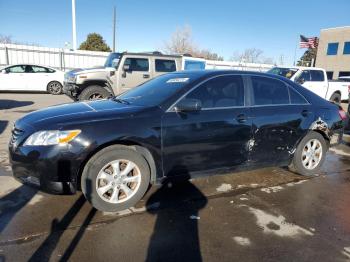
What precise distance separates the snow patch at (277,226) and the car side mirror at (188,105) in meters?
1.43

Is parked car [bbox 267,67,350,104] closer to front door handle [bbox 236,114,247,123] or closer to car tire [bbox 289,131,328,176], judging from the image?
car tire [bbox 289,131,328,176]

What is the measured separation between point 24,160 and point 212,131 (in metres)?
2.19

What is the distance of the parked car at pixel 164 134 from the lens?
361 cm

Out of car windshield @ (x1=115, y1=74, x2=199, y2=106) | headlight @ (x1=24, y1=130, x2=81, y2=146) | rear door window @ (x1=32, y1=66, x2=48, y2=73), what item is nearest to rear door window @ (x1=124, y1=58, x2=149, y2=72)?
car windshield @ (x1=115, y1=74, x2=199, y2=106)

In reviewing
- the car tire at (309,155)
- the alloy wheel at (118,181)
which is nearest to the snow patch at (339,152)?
the car tire at (309,155)

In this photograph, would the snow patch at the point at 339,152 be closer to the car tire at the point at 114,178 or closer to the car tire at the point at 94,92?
the car tire at the point at 114,178

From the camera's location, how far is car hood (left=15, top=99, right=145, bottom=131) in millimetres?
3670

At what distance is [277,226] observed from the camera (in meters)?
3.76

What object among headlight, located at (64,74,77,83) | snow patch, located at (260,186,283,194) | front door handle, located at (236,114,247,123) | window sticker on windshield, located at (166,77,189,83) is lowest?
snow patch, located at (260,186,283,194)

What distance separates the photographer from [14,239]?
128 inches

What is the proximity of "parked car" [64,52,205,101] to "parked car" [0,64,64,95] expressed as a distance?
6.22 metres

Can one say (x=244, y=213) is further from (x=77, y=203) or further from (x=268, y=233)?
(x=77, y=203)

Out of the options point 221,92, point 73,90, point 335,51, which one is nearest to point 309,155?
point 221,92

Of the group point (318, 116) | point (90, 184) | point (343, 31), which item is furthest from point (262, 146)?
point (343, 31)
